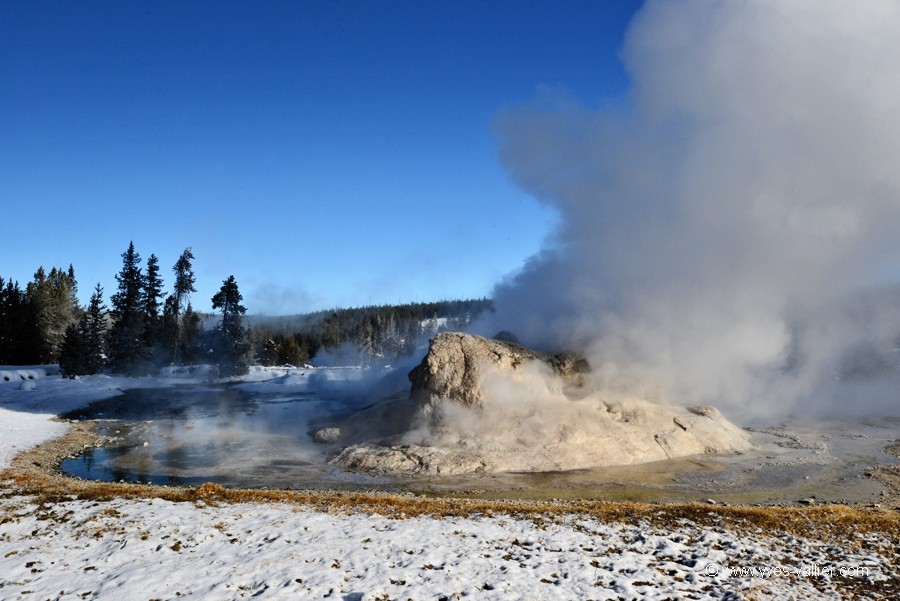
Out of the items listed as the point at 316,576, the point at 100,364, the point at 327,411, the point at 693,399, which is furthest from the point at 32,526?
the point at 100,364

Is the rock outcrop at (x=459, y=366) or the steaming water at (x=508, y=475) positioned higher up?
the rock outcrop at (x=459, y=366)

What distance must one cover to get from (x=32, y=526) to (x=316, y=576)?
6.49 m

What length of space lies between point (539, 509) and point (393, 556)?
4989mm

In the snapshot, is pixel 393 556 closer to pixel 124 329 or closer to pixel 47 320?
pixel 124 329

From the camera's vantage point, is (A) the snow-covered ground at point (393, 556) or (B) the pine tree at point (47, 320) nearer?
(A) the snow-covered ground at point (393, 556)

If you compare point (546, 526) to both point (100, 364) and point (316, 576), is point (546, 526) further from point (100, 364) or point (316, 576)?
point (100, 364)

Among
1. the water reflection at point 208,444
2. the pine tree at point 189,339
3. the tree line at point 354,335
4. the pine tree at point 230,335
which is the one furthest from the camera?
the tree line at point 354,335

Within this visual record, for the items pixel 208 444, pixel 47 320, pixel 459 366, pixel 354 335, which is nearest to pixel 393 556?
pixel 459 366

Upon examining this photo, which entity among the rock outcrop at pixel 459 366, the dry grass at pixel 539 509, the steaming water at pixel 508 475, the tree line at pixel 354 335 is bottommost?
the steaming water at pixel 508 475

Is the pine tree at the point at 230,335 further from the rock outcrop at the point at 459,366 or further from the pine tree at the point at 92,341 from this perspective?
the rock outcrop at the point at 459,366

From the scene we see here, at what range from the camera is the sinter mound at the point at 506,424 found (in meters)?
20.1

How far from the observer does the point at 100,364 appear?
5619 centimetres

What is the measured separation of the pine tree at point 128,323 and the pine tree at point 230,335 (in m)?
7.62

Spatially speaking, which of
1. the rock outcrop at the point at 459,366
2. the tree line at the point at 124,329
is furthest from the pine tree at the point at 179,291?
the rock outcrop at the point at 459,366
